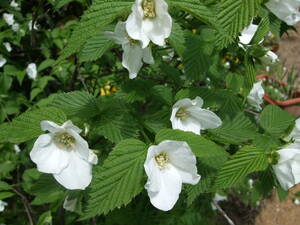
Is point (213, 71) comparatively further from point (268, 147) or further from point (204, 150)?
point (204, 150)

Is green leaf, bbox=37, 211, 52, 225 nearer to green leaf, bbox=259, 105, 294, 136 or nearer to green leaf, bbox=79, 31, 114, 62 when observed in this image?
green leaf, bbox=79, 31, 114, 62

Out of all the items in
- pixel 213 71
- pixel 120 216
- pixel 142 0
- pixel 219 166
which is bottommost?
pixel 120 216

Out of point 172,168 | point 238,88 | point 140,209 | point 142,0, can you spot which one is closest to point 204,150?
point 172,168

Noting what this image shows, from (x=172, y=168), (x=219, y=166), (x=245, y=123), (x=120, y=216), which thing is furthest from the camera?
(x=120, y=216)

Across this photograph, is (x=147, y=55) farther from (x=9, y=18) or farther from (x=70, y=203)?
(x=9, y=18)

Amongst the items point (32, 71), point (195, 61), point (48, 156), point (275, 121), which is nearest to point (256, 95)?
point (275, 121)

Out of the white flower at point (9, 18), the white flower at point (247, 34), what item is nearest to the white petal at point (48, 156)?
the white flower at point (247, 34)

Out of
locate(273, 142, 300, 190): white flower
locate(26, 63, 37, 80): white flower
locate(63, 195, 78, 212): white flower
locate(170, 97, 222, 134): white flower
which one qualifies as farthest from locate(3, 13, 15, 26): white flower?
locate(273, 142, 300, 190): white flower

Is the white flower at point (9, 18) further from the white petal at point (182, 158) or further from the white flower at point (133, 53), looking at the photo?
the white petal at point (182, 158)
